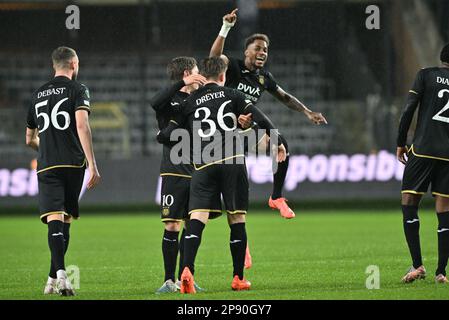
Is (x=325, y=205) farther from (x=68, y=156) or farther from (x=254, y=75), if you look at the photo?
(x=68, y=156)

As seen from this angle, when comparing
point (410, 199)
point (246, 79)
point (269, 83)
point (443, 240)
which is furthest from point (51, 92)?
point (443, 240)

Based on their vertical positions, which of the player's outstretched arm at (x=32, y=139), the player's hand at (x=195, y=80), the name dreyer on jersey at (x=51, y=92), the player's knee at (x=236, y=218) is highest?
the player's hand at (x=195, y=80)

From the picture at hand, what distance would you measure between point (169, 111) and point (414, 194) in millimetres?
2672

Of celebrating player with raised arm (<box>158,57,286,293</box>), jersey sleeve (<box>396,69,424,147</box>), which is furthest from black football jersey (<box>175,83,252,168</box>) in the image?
jersey sleeve (<box>396,69,424,147</box>)

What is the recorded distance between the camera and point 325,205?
2473cm

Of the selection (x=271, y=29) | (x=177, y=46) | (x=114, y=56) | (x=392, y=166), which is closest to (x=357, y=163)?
(x=392, y=166)

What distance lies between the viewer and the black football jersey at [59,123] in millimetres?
9984

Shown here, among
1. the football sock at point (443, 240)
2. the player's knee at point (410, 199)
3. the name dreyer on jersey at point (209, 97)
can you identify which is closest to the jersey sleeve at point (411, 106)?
the player's knee at point (410, 199)

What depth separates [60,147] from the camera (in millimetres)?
10000

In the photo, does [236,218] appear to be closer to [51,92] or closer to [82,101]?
[82,101]

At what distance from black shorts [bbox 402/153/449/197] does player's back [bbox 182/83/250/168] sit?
1.87m

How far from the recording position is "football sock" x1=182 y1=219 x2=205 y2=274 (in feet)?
32.2

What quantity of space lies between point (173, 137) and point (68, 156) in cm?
104

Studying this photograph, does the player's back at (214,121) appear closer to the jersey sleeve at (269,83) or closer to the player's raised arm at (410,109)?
the player's raised arm at (410,109)
